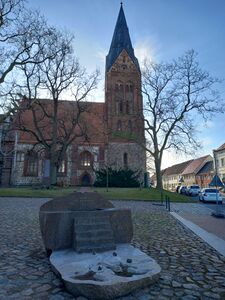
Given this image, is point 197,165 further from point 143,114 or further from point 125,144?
point 143,114

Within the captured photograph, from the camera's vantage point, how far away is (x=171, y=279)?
12.7 ft

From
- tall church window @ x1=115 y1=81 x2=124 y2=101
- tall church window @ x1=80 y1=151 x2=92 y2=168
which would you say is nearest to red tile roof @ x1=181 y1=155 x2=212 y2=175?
tall church window @ x1=115 y1=81 x2=124 y2=101

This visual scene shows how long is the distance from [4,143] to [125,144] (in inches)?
808

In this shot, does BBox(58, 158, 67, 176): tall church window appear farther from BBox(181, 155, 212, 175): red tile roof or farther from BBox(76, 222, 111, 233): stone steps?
BBox(181, 155, 212, 175): red tile roof

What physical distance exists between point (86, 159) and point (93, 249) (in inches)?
1521

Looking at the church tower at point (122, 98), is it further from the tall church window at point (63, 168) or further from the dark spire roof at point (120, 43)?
the tall church window at point (63, 168)

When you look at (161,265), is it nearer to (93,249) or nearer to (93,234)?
(93,249)

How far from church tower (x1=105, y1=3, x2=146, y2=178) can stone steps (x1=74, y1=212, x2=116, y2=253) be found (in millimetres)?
36311

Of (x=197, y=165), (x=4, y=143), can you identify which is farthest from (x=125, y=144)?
(x=197, y=165)

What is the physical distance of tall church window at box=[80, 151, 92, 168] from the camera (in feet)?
139

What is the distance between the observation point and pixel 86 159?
4312 cm

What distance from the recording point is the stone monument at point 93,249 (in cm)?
324

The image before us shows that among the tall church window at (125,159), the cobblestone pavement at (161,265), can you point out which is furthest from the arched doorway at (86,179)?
the cobblestone pavement at (161,265)

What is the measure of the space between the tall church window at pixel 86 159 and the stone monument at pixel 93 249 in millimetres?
36483
